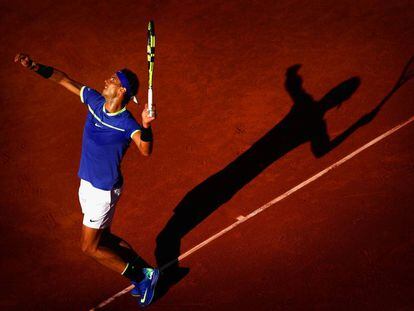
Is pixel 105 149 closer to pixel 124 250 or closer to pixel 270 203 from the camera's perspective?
pixel 124 250

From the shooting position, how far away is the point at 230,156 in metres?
8.20

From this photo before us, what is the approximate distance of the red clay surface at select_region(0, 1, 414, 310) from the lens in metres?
6.41

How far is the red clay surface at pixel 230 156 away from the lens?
21.0ft

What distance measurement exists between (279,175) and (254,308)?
2.41 metres

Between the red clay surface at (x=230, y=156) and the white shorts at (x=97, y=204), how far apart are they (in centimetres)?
122

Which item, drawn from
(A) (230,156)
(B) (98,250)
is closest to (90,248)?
(B) (98,250)

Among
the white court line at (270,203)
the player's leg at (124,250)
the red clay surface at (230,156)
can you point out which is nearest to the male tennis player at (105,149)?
the player's leg at (124,250)

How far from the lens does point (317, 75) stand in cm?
966

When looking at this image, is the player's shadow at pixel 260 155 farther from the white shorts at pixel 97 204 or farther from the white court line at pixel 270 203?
the white shorts at pixel 97 204

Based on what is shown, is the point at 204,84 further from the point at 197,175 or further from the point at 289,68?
the point at 197,175

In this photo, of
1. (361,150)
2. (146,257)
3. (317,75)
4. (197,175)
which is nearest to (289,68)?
(317,75)

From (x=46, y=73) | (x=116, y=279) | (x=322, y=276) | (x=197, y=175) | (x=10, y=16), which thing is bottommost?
(x=322, y=276)

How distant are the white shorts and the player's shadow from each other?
1.39 meters

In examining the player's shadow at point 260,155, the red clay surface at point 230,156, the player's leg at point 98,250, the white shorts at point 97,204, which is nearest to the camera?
the white shorts at point 97,204
